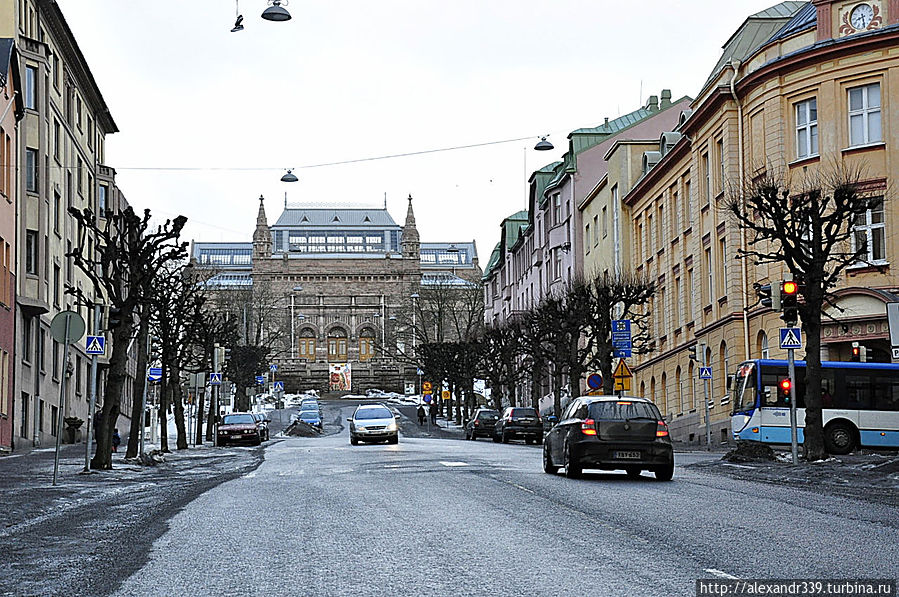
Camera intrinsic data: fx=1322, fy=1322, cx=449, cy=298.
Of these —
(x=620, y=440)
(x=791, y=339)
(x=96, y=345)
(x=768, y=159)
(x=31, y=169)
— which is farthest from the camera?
(x=31, y=169)

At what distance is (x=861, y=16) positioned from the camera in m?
40.4

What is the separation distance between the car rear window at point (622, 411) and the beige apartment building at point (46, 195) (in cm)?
2501

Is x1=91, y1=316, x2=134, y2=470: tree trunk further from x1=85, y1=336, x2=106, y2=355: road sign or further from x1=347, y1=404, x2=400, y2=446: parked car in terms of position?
x1=347, y1=404, x2=400, y2=446: parked car

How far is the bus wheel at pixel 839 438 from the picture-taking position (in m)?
36.7

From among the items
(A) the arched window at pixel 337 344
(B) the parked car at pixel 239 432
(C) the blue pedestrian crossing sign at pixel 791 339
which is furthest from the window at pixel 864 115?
(A) the arched window at pixel 337 344

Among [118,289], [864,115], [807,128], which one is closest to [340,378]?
[807,128]

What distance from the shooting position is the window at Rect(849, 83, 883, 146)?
132 feet

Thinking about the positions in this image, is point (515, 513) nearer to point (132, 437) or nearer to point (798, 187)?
point (132, 437)

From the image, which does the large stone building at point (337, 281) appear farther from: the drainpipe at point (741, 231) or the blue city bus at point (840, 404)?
the blue city bus at point (840, 404)

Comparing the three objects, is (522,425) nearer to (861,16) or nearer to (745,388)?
(745,388)

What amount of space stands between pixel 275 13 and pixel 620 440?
37.2ft

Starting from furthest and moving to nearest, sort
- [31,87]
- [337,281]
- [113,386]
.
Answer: [337,281]
[31,87]
[113,386]

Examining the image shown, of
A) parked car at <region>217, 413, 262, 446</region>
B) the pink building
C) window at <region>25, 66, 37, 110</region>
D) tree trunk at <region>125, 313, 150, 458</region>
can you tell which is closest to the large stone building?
parked car at <region>217, 413, 262, 446</region>

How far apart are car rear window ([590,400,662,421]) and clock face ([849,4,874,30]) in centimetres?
2218
